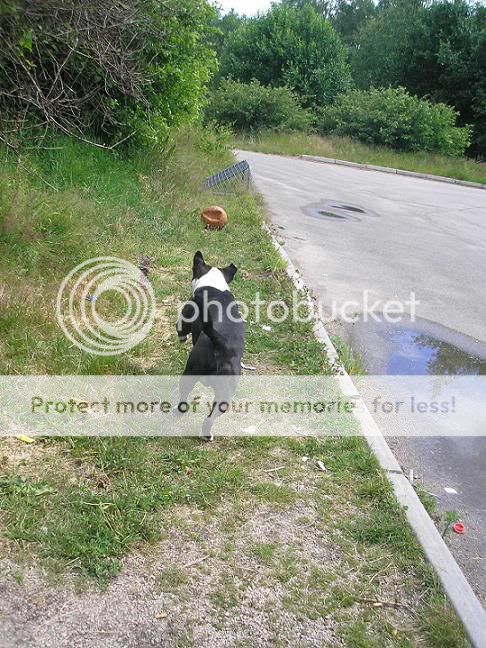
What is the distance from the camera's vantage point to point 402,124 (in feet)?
93.6

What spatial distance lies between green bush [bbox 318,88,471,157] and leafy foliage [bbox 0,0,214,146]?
1968cm

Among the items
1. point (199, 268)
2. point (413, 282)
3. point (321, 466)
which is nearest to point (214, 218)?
point (413, 282)

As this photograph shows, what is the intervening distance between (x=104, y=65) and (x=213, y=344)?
6.18 meters

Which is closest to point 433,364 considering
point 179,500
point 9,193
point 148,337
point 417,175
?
point 148,337

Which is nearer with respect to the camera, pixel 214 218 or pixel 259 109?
pixel 214 218

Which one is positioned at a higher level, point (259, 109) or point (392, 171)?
point (259, 109)

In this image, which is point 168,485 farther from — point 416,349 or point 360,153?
point 360,153

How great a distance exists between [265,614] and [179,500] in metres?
0.89

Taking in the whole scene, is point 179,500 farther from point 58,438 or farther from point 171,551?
point 58,438

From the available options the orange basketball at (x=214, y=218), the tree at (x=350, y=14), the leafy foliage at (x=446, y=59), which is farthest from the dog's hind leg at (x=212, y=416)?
the tree at (x=350, y=14)

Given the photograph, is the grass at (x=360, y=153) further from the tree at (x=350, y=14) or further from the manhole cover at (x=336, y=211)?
the tree at (x=350, y=14)

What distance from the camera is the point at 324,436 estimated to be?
170 inches

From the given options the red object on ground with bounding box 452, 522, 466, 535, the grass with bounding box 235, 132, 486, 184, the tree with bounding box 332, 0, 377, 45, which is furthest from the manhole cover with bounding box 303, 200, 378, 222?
the tree with bounding box 332, 0, 377, 45

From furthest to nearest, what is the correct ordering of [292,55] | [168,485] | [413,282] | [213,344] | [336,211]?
[292,55]
[336,211]
[413,282]
[213,344]
[168,485]
